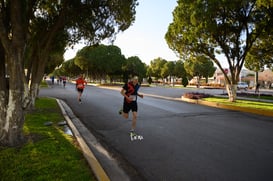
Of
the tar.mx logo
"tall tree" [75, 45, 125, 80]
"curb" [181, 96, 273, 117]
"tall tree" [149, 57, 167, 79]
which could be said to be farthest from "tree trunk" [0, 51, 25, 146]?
"tall tree" [149, 57, 167, 79]

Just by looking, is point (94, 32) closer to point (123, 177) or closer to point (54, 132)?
point (54, 132)

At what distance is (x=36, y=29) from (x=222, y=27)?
11.5 m

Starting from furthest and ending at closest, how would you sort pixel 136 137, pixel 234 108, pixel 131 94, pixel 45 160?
pixel 234 108, pixel 131 94, pixel 136 137, pixel 45 160

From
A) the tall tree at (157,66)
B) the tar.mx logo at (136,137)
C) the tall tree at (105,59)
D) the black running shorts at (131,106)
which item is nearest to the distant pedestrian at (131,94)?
the black running shorts at (131,106)

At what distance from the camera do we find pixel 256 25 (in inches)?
661

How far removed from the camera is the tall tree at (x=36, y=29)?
5938 mm

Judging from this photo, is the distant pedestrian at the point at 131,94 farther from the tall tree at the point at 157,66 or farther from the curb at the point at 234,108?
the tall tree at the point at 157,66

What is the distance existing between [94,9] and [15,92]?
6152 millimetres

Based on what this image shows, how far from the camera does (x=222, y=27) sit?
1744 cm

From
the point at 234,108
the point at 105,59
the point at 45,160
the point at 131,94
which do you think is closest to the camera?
the point at 45,160

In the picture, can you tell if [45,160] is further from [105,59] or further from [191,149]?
[105,59]

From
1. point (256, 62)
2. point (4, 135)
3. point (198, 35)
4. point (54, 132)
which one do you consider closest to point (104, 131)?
point (54, 132)

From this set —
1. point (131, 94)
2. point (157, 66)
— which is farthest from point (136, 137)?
point (157, 66)

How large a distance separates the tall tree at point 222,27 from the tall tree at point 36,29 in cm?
592
